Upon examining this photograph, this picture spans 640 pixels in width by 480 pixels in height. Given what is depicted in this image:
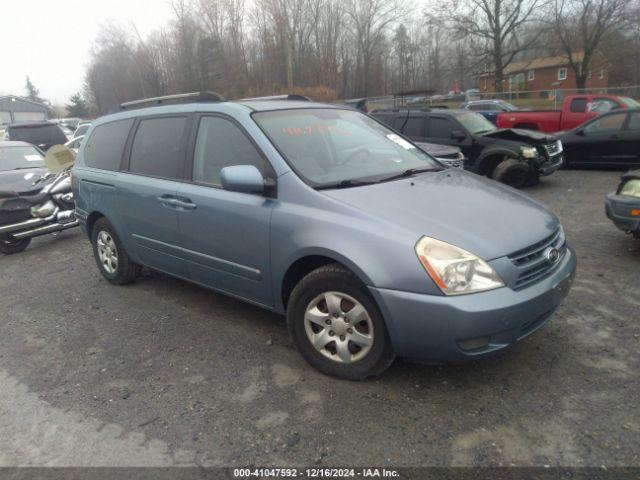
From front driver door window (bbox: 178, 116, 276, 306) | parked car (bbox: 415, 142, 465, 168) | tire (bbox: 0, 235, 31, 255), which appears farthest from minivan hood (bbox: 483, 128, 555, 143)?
tire (bbox: 0, 235, 31, 255)

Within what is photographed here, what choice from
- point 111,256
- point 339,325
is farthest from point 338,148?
→ point 111,256

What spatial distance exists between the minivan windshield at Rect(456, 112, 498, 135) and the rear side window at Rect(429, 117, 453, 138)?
258mm

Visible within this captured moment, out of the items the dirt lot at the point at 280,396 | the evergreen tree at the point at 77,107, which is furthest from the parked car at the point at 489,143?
the evergreen tree at the point at 77,107

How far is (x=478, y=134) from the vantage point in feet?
31.1

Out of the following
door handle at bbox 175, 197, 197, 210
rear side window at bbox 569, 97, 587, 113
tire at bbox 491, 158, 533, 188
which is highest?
rear side window at bbox 569, 97, 587, 113

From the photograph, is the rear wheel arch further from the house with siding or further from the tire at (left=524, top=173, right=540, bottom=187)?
the house with siding

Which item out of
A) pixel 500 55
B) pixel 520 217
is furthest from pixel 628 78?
pixel 520 217

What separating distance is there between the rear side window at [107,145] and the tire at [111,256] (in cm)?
60

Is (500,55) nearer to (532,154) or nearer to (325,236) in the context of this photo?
(532,154)

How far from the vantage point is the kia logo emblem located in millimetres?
2938

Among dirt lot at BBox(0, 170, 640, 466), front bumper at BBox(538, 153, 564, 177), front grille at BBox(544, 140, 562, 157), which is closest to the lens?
dirt lot at BBox(0, 170, 640, 466)

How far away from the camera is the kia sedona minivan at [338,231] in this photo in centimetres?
264

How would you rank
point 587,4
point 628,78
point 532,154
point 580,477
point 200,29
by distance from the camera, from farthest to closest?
point 628,78, point 200,29, point 587,4, point 532,154, point 580,477

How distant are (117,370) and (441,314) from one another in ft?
7.63
